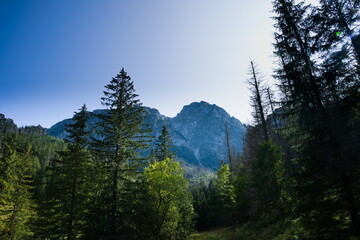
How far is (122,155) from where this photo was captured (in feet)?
51.6

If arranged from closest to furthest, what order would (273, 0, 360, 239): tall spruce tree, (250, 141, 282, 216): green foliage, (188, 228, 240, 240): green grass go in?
(273, 0, 360, 239): tall spruce tree < (250, 141, 282, 216): green foliage < (188, 228, 240, 240): green grass

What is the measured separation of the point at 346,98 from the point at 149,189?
16295mm

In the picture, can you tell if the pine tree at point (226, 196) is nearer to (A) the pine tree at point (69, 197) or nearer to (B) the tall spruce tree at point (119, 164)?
(B) the tall spruce tree at point (119, 164)

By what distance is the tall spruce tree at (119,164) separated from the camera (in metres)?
13.9

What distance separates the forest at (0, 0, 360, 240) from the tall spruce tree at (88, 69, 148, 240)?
0.09 meters

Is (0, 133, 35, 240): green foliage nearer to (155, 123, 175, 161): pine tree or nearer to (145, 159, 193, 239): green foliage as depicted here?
(145, 159, 193, 239): green foliage

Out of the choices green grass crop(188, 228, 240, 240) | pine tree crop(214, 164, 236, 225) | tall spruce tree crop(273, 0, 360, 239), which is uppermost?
tall spruce tree crop(273, 0, 360, 239)

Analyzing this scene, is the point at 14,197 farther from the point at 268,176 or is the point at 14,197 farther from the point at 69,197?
the point at 268,176

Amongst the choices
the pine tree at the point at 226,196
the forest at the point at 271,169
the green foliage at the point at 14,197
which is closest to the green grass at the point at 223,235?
the forest at the point at 271,169

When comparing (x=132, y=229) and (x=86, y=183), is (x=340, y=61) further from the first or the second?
(x=86, y=183)

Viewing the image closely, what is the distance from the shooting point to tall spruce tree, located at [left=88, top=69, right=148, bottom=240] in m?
13.9

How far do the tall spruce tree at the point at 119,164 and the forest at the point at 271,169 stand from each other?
0.09 metres

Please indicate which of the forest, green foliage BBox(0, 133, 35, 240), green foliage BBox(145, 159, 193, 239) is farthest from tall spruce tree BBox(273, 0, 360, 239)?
green foliage BBox(0, 133, 35, 240)

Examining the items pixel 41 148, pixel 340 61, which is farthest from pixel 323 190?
pixel 41 148
